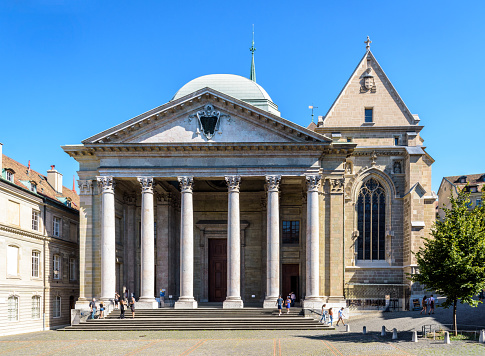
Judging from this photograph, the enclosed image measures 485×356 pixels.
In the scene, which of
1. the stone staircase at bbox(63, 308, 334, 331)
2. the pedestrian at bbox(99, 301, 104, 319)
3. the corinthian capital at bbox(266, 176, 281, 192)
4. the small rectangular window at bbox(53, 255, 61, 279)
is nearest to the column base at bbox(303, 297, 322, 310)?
the stone staircase at bbox(63, 308, 334, 331)

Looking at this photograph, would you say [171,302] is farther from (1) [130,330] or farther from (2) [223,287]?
(1) [130,330]

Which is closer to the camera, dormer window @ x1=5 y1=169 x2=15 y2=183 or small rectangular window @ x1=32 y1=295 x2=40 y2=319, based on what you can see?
dormer window @ x1=5 y1=169 x2=15 y2=183

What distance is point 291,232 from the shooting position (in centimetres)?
5356

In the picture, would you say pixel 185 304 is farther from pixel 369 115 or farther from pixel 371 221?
pixel 369 115

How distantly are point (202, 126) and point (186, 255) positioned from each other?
995cm

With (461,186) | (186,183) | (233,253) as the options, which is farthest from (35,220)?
(461,186)

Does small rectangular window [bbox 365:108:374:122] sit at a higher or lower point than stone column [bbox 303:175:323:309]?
higher

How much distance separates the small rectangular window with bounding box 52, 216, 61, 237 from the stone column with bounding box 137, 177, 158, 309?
11.7 metres

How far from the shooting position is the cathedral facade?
44.5 m

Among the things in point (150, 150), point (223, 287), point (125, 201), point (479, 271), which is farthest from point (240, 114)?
point (479, 271)

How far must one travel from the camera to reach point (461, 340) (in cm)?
3112

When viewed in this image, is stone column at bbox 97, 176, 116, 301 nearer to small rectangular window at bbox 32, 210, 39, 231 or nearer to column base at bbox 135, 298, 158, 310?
column base at bbox 135, 298, 158, 310

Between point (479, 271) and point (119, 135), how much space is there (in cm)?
2722

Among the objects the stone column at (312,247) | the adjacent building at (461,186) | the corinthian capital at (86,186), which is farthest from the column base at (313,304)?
the adjacent building at (461,186)
